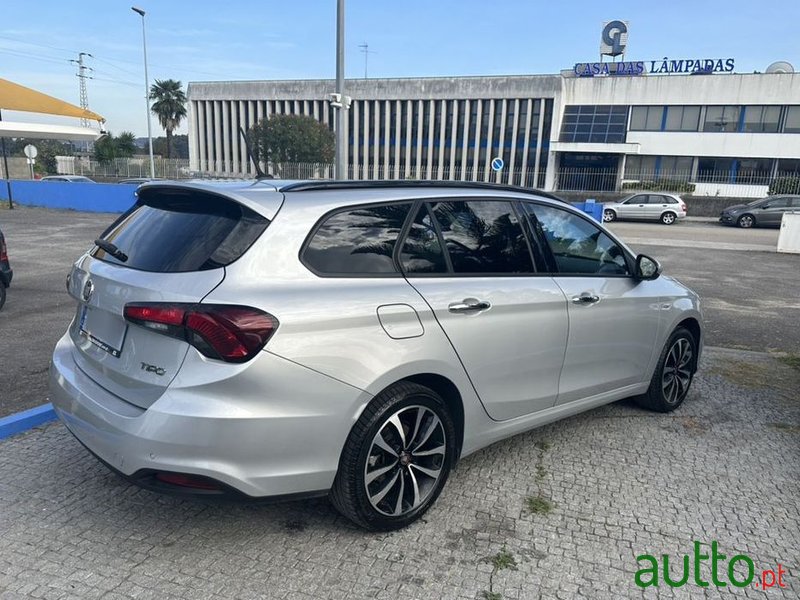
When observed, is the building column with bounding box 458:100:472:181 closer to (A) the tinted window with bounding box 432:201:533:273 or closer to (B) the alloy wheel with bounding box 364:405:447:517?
(A) the tinted window with bounding box 432:201:533:273

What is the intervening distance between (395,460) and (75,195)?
82.9 feet

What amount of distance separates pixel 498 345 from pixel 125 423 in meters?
1.84

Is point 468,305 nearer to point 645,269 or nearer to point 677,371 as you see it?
point 645,269

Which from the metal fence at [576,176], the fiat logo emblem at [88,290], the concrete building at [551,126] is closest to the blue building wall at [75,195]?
the metal fence at [576,176]

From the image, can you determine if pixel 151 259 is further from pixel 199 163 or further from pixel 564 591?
pixel 199 163

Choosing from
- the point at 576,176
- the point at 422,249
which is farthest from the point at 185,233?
the point at 576,176

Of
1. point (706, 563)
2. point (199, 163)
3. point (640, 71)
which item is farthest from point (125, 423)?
point (199, 163)

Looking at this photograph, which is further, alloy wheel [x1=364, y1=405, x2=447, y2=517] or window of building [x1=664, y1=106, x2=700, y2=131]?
window of building [x1=664, y1=106, x2=700, y2=131]

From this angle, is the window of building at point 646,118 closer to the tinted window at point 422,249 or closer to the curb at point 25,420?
the tinted window at point 422,249

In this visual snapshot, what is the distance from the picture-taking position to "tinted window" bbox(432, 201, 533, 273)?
10.6 feet

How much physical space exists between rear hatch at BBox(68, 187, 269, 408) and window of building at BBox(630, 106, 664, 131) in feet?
166

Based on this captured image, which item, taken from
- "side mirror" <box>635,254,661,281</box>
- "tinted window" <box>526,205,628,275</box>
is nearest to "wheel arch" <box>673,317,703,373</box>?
"side mirror" <box>635,254,661,281</box>

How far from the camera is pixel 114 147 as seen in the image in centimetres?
5709

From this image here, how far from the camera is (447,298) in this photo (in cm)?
301
